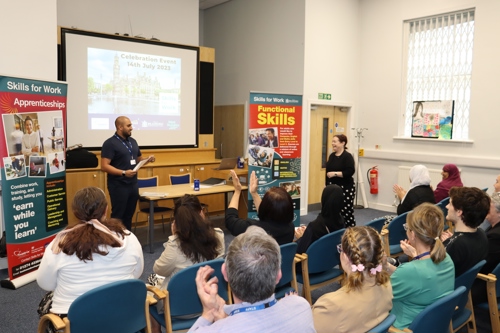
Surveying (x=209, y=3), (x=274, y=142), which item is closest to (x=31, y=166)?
(x=274, y=142)

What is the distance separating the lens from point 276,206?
3.02m

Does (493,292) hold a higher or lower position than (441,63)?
lower

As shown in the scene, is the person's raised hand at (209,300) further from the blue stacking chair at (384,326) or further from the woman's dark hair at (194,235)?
the woman's dark hair at (194,235)

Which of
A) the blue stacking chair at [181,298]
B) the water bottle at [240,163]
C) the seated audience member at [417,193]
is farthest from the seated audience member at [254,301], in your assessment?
the water bottle at [240,163]

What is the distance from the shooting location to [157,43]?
7016 mm

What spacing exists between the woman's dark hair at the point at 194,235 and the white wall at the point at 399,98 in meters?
Result: 5.59

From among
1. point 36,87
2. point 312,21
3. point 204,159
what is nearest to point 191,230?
point 36,87

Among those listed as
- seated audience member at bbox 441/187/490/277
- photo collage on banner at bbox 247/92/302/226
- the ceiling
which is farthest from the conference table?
the ceiling

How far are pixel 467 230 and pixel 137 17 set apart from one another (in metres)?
6.17

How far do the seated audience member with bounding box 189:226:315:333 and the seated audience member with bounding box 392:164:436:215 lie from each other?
3408 mm

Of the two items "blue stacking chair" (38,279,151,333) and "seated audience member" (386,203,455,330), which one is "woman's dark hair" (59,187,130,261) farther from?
"seated audience member" (386,203,455,330)

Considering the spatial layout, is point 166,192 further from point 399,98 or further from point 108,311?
point 399,98

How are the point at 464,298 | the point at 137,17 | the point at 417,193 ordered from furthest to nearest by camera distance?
the point at 137,17, the point at 417,193, the point at 464,298

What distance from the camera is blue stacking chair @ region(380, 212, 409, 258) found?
12.5 ft
